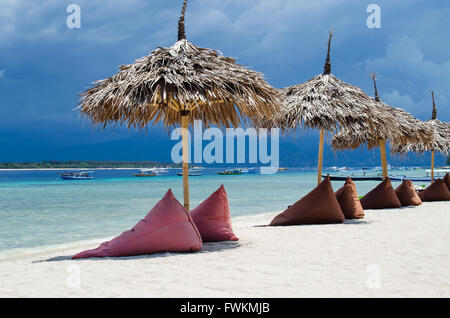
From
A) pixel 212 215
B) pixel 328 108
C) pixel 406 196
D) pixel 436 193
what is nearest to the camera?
pixel 212 215

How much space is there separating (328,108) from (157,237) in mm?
4228

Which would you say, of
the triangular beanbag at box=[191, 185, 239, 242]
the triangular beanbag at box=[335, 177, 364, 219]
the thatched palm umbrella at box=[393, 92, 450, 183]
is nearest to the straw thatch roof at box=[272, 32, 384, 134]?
the triangular beanbag at box=[335, 177, 364, 219]

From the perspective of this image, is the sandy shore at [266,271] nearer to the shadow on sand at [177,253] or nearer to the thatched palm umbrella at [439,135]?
the shadow on sand at [177,253]

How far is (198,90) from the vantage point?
4.79m

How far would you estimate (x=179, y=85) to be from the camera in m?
4.65

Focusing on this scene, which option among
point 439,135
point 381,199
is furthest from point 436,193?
point 439,135

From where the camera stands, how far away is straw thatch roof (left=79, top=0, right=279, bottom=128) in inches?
185

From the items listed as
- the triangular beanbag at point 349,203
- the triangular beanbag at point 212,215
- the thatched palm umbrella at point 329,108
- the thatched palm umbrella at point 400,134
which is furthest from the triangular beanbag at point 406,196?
the triangular beanbag at point 212,215

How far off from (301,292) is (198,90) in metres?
2.68

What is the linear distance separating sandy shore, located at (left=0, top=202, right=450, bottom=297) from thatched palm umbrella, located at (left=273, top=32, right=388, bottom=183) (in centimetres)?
240

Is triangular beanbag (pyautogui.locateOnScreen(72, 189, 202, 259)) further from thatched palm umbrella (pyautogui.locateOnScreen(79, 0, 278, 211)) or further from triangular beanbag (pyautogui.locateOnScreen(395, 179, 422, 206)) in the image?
triangular beanbag (pyautogui.locateOnScreen(395, 179, 422, 206))

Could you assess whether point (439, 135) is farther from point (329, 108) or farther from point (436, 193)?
point (329, 108)
